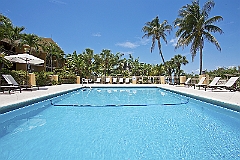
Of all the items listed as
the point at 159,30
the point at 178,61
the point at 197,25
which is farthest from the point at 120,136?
the point at 178,61

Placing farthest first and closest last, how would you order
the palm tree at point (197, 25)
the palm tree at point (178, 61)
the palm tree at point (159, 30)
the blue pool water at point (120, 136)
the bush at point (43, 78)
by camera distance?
the palm tree at point (178, 61) → the palm tree at point (159, 30) → the palm tree at point (197, 25) → the bush at point (43, 78) → the blue pool water at point (120, 136)

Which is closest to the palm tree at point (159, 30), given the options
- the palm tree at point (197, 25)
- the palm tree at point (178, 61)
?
the palm tree at point (197, 25)

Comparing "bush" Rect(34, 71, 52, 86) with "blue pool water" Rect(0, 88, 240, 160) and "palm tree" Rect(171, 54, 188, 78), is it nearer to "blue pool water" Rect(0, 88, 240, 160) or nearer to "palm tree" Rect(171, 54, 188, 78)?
"blue pool water" Rect(0, 88, 240, 160)

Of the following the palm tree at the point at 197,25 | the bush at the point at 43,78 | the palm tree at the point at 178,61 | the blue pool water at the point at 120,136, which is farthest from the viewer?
the palm tree at the point at 178,61

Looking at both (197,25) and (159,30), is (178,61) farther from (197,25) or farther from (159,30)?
(197,25)

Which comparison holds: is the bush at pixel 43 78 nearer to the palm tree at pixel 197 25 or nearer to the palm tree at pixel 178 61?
the palm tree at pixel 197 25

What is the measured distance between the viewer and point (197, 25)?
17656 mm

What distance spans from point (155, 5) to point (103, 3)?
231 inches

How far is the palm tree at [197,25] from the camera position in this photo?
58.1 ft

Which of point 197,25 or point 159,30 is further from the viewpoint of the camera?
point 159,30

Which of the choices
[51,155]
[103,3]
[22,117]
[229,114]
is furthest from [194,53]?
[51,155]

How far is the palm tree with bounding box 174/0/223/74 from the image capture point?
17719 mm

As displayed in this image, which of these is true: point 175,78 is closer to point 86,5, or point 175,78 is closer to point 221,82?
point 221,82

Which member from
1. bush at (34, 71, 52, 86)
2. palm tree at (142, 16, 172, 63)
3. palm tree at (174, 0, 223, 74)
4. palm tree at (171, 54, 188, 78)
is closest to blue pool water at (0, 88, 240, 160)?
bush at (34, 71, 52, 86)
